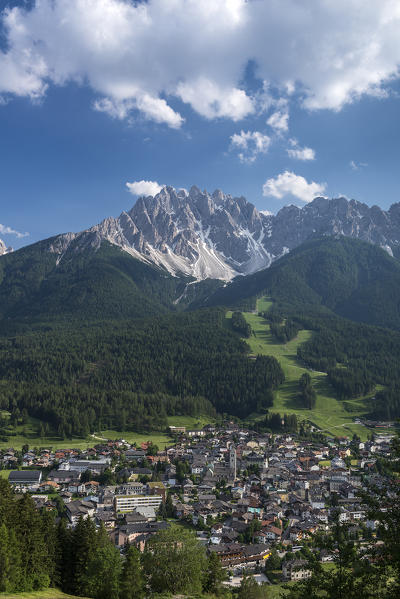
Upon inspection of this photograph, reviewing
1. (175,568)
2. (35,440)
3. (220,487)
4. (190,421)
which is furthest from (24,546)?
(190,421)

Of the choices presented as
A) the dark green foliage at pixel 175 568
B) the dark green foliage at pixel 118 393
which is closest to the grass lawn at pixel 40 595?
the dark green foliage at pixel 175 568

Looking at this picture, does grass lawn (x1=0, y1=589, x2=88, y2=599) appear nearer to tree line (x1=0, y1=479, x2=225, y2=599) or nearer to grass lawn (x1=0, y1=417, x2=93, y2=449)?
tree line (x1=0, y1=479, x2=225, y2=599)

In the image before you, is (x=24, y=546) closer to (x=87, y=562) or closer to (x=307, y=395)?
(x=87, y=562)

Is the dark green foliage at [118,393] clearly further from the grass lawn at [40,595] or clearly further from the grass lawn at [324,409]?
the grass lawn at [40,595]

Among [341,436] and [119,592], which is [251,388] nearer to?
[341,436]

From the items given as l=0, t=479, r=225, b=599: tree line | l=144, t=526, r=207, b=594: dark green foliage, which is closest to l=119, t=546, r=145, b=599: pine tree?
l=0, t=479, r=225, b=599: tree line

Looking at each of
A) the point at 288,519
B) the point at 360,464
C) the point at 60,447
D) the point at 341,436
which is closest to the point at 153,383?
the point at 60,447

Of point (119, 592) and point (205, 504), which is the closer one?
point (119, 592)

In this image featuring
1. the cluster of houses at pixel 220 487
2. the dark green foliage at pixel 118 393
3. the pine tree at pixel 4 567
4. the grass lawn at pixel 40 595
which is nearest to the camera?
the grass lawn at pixel 40 595
